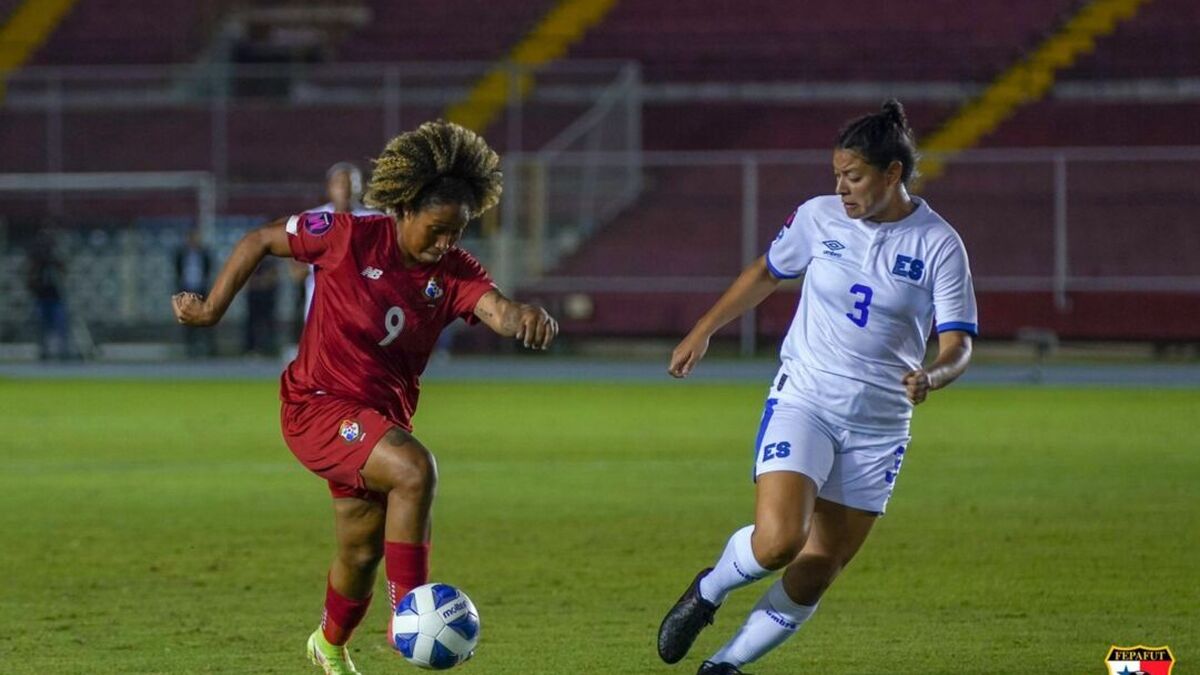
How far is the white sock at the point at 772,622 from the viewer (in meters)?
7.09

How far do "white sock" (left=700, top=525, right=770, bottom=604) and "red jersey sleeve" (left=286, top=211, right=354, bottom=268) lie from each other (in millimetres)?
1682

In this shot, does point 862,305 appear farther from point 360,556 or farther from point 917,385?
point 360,556

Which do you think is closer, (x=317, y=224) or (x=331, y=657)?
(x=317, y=224)

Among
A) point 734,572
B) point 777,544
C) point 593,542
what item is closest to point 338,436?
point 734,572

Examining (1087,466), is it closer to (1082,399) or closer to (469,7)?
(1082,399)

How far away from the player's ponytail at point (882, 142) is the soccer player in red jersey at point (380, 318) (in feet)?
4.01

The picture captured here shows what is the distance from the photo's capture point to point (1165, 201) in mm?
29375

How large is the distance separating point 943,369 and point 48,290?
24403mm

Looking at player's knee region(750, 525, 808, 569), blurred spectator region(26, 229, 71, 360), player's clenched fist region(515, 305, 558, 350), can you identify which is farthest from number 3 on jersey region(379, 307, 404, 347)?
blurred spectator region(26, 229, 71, 360)

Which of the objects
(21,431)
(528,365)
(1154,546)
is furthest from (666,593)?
(528,365)

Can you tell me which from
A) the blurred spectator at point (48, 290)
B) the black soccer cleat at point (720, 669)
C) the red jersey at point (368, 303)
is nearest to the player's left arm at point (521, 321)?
the red jersey at point (368, 303)

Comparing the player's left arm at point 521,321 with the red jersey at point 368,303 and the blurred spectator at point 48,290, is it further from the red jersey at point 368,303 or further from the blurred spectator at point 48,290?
the blurred spectator at point 48,290

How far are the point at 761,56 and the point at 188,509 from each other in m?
24.1

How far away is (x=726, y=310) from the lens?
736 centimetres
